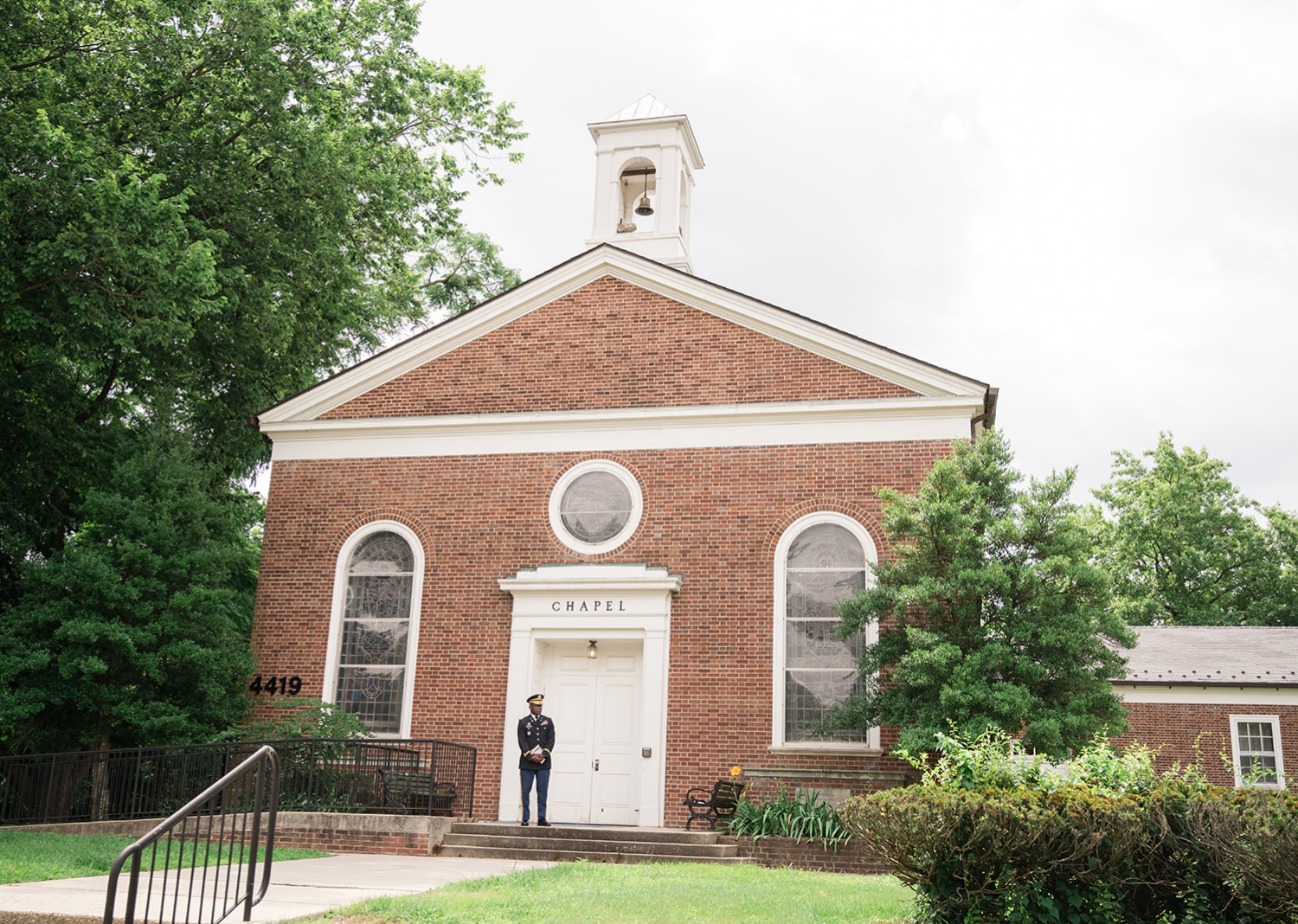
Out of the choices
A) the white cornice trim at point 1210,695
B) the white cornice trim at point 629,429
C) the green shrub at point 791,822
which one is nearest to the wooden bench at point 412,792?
the green shrub at point 791,822

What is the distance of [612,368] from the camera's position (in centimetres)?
1702

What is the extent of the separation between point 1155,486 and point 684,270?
27.8 m

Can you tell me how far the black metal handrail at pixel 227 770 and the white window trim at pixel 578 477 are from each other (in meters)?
3.24

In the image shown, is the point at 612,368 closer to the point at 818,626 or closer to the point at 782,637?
the point at 782,637

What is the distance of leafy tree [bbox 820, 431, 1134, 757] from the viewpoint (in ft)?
41.1

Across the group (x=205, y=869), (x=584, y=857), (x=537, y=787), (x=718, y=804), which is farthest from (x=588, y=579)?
(x=205, y=869)

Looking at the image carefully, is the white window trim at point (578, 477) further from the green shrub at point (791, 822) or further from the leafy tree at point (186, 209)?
the leafy tree at point (186, 209)

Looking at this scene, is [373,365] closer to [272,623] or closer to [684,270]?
[272,623]

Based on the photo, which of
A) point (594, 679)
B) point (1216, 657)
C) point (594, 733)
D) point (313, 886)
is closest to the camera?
point (313, 886)

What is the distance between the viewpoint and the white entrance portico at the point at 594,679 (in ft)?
50.0

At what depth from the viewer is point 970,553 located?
13.3 metres

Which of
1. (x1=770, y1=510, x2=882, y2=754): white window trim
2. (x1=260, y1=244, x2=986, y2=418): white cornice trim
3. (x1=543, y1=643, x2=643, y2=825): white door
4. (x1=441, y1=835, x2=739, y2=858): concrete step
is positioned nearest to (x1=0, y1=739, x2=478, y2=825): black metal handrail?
(x1=441, y1=835, x2=739, y2=858): concrete step

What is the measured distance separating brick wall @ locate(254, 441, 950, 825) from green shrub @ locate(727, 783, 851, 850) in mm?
1101

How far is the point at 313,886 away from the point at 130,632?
7.43 meters
